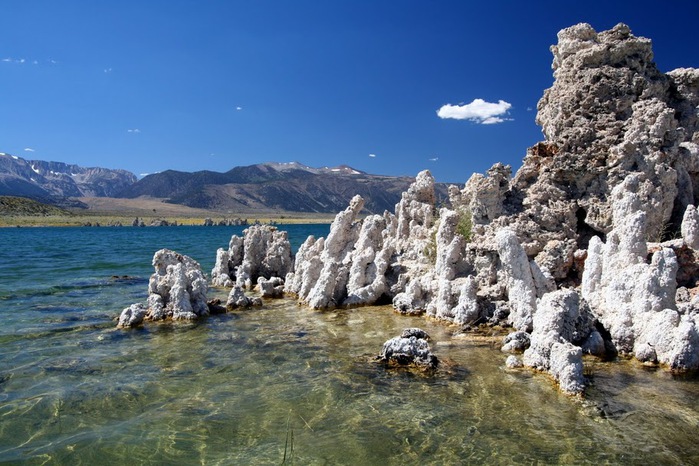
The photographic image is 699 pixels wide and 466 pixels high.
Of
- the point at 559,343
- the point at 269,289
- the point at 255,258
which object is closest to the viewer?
the point at 559,343

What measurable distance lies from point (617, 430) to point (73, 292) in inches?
827

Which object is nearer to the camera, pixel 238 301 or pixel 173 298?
pixel 173 298

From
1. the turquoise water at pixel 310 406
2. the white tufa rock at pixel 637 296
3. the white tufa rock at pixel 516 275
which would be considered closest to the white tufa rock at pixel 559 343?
the turquoise water at pixel 310 406

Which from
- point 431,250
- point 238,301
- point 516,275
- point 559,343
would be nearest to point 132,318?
point 238,301

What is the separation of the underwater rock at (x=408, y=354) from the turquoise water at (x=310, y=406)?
0.32 metres

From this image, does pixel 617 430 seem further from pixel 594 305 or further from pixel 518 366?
pixel 594 305

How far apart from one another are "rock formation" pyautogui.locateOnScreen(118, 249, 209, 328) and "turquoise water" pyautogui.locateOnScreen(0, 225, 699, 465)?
159cm

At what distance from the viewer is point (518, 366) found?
9.64 m

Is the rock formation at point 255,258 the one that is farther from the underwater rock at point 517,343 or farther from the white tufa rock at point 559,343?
the white tufa rock at point 559,343

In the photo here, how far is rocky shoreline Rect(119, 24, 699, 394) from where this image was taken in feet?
33.8

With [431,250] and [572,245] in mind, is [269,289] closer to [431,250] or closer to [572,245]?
[431,250]

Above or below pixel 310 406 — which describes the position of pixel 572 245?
above

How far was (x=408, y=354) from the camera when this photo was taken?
32.8 ft

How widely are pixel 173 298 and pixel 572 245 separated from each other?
11.8m
